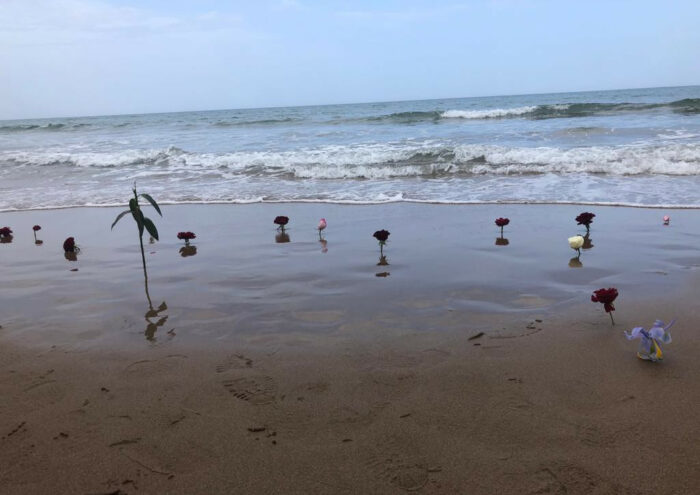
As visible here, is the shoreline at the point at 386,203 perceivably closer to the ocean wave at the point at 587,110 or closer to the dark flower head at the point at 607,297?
the dark flower head at the point at 607,297

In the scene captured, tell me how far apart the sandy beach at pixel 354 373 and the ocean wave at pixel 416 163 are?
5.23 m

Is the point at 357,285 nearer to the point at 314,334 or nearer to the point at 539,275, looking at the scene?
the point at 314,334

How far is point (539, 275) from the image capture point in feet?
14.4

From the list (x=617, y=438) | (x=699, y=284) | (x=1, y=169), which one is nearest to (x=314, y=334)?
(x=617, y=438)

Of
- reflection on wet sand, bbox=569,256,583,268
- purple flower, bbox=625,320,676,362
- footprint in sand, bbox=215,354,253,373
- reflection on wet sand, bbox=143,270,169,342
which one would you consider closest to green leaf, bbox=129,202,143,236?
reflection on wet sand, bbox=143,270,169,342

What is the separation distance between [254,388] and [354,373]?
0.55 metres

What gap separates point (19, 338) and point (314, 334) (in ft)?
6.79

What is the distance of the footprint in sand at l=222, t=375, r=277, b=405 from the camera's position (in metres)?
2.62

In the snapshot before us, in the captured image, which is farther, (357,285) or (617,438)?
(357,285)

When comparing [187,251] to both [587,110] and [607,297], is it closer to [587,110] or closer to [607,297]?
[607,297]

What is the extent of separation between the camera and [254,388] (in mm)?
2725

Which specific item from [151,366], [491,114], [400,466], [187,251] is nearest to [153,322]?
[151,366]

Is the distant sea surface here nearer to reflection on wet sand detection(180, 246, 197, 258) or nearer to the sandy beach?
reflection on wet sand detection(180, 246, 197, 258)

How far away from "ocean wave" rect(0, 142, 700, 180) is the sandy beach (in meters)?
5.23
